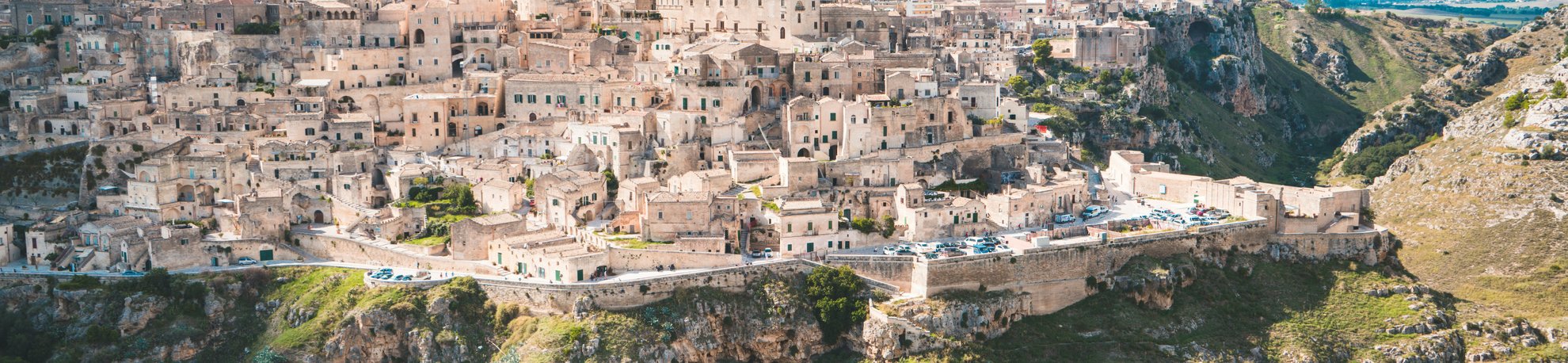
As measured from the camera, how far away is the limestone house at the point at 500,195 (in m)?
62.1

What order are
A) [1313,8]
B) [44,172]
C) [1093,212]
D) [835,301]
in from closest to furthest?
[835,301] < [1093,212] < [44,172] < [1313,8]

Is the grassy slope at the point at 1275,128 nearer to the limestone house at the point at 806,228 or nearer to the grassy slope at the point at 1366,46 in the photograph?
the grassy slope at the point at 1366,46

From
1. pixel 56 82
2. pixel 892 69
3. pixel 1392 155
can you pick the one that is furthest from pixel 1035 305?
pixel 56 82

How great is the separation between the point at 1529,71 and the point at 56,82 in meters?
74.9

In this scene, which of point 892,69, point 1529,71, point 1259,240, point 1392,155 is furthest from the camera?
point 1529,71

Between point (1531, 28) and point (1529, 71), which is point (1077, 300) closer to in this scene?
point (1529, 71)

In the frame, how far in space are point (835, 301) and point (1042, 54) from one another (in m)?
35.6

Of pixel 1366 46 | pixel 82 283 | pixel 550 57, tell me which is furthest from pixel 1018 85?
pixel 1366 46

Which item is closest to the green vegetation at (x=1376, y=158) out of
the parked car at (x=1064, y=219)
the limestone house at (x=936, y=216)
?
the parked car at (x=1064, y=219)

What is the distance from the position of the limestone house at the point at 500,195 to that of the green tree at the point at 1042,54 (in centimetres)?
3377

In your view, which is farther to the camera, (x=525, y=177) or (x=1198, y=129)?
(x=1198, y=129)

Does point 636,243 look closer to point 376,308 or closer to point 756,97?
point 376,308

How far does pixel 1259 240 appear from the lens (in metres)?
63.1

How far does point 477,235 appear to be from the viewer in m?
58.0
